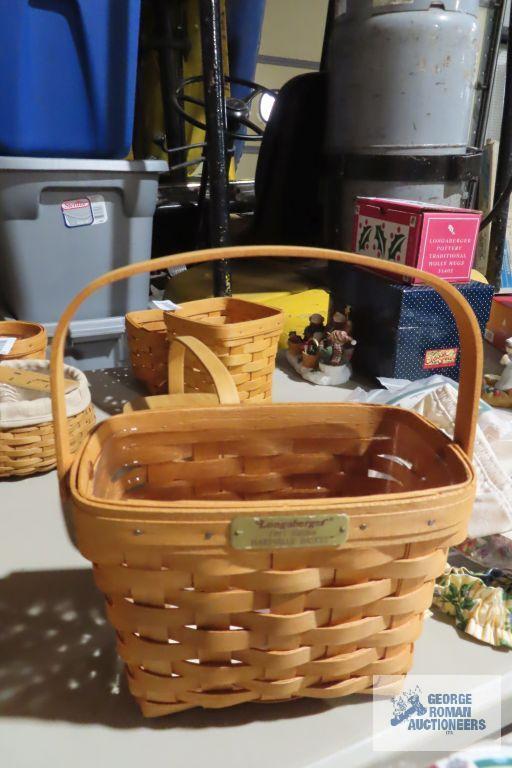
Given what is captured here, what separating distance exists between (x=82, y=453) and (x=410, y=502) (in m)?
0.18

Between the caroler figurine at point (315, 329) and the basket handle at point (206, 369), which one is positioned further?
the caroler figurine at point (315, 329)

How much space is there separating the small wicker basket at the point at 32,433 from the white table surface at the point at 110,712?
0.14 metres

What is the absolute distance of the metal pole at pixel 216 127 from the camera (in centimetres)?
81

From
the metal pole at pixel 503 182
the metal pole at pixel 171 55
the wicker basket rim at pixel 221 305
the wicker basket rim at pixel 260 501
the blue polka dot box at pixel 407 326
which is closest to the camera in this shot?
the wicker basket rim at pixel 260 501

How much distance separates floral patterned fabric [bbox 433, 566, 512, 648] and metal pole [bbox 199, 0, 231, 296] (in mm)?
575

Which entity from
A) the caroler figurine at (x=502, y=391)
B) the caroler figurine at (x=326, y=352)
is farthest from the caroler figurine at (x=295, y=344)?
the caroler figurine at (x=502, y=391)

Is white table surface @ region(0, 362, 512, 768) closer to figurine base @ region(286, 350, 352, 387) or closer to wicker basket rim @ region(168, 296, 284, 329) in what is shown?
wicker basket rim @ region(168, 296, 284, 329)

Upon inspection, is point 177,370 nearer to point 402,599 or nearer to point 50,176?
point 402,599

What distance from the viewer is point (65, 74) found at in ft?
2.54

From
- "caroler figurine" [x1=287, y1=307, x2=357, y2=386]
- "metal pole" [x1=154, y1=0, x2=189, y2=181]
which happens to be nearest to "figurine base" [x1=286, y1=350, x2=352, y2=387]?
"caroler figurine" [x1=287, y1=307, x2=357, y2=386]

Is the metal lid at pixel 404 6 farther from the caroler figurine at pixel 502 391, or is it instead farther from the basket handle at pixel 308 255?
the basket handle at pixel 308 255

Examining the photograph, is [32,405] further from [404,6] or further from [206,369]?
[404,6]

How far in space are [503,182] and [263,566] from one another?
1.27 metres

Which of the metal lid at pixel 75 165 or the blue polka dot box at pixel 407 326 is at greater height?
the metal lid at pixel 75 165
